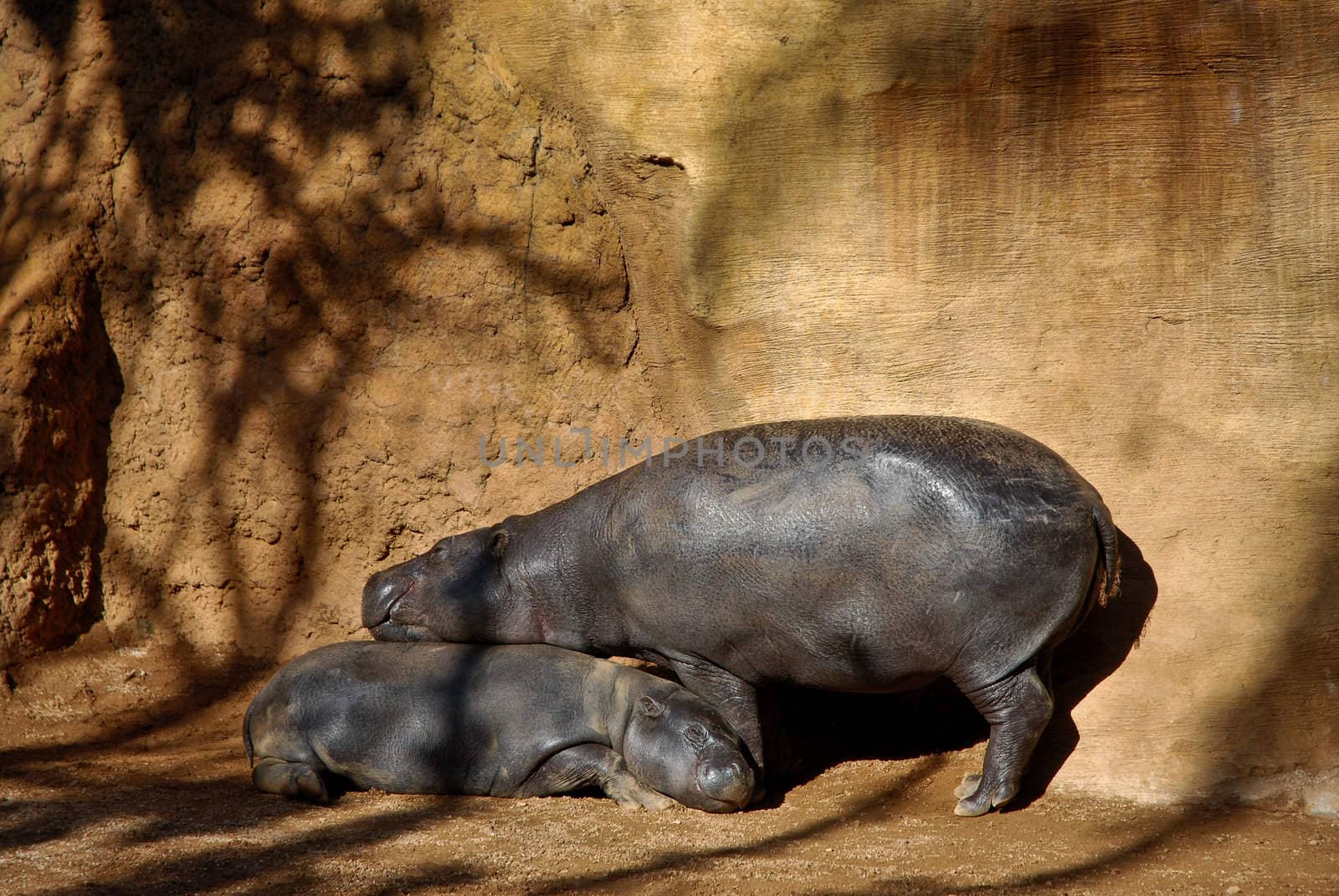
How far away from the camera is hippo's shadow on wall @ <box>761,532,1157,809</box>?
4.80m

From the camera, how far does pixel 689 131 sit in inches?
206

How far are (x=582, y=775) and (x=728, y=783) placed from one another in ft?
2.11

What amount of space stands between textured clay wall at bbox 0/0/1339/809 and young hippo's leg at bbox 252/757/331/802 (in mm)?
1297

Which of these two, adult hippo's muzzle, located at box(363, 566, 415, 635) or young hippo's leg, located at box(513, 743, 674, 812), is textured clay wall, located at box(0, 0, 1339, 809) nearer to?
adult hippo's muzzle, located at box(363, 566, 415, 635)

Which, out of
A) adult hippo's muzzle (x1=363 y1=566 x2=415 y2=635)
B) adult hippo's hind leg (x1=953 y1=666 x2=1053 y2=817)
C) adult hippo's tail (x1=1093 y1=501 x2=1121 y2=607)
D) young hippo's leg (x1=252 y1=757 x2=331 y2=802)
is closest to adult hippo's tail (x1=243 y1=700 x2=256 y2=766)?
young hippo's leg (x1=252 y1=757 x2=331 y2=802)

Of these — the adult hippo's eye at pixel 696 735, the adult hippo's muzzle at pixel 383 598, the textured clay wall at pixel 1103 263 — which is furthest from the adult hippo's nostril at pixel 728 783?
the adult hippo's muzzle at pixel 383 598

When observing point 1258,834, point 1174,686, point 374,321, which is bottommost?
point 1258,834

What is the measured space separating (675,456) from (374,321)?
5.81 ft

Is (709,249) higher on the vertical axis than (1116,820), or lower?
higher

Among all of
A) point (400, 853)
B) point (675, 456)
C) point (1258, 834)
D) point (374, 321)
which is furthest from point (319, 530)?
point (1258, 834)

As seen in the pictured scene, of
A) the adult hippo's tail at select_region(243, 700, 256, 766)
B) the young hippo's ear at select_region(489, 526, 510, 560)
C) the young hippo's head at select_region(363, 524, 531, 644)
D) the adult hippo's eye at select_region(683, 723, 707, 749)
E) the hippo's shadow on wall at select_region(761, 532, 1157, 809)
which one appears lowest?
the hippo's shadow on wall at select_region(761, 532, 1157, 809)

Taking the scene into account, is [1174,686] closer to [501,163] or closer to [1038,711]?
[1038,711]

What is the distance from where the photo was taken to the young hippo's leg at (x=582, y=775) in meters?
4.63

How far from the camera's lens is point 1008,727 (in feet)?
14.5
